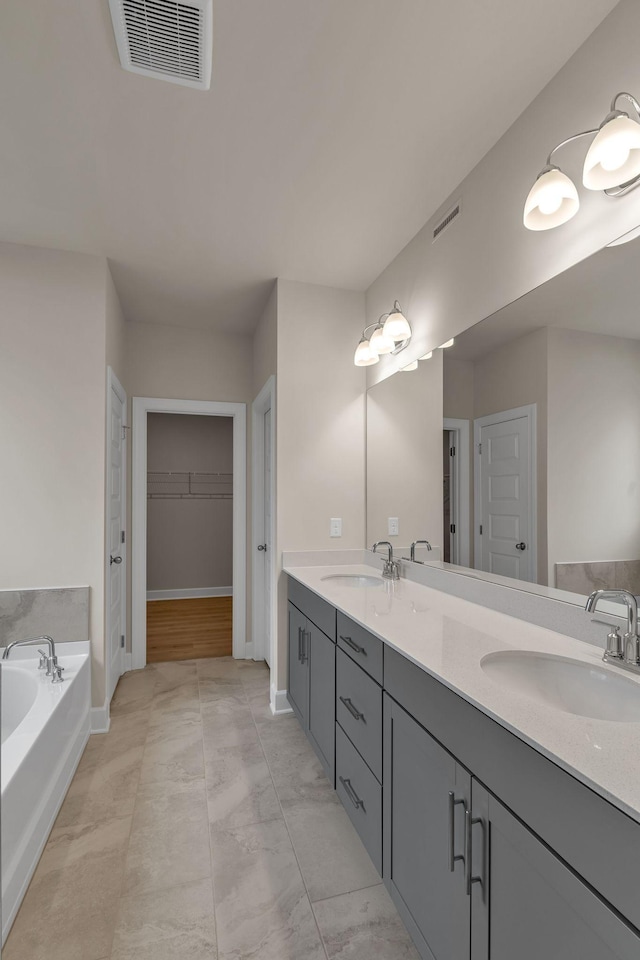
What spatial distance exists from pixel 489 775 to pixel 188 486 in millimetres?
5556

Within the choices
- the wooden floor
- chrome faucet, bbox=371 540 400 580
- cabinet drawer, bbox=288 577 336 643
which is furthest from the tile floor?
the wooden floor

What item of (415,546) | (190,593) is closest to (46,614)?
(415,546)

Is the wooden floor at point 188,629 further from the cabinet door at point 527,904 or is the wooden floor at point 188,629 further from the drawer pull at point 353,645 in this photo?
the cabinet door at point 527,904

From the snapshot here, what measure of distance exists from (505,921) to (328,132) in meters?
2.33

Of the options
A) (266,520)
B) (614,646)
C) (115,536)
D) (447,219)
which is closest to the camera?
(614,646)

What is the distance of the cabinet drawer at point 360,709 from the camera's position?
165cm

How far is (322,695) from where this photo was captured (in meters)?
2.26

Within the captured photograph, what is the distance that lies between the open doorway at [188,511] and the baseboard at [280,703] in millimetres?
2925

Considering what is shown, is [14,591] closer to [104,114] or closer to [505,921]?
[104,114]

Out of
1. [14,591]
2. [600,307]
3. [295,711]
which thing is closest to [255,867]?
[295,711]

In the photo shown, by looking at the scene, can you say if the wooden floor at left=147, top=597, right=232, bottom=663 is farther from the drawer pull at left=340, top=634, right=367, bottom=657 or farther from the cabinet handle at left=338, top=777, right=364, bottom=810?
the drawer pull at left=340, top=634, right=367, bottom=657

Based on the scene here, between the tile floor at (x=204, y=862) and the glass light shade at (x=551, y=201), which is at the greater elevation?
the glass light shade at (x=551, y=201)

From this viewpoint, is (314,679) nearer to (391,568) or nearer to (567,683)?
(391,568)

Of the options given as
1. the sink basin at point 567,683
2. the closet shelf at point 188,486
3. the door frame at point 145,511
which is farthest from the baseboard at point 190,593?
the sink basin at point 567,683
